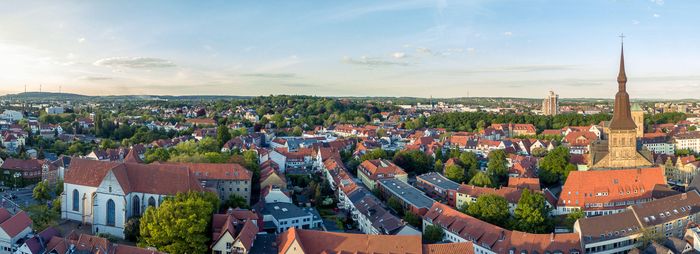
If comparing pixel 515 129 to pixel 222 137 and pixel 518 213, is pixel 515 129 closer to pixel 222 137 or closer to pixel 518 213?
pixel 222 137

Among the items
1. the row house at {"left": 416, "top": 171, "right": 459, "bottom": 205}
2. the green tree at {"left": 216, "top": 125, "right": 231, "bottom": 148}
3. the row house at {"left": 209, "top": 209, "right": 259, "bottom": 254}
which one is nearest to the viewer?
the row house at {"left": 209, "top": 209, "right": 259, "bottom": 254}

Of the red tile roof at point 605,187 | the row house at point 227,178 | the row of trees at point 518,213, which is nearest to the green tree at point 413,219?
the row of trees at point 518,213

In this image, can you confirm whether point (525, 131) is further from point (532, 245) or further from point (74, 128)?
point (74, 128)

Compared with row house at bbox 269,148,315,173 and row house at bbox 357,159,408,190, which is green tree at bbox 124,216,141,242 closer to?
row house at bbox 357,159,408,190

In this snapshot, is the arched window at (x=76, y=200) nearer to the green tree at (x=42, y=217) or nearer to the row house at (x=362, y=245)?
the green tree at (x=42, y=217)

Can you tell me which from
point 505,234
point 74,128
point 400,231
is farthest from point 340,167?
point 74,128

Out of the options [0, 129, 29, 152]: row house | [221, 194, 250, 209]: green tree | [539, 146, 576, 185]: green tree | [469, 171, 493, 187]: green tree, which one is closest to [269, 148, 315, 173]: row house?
[221, 194, 250, 209]: green tree

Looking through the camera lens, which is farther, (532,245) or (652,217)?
(652,217)
